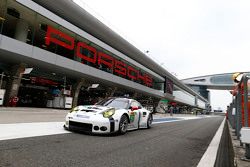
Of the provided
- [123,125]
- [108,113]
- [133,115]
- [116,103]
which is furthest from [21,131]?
[133,115]

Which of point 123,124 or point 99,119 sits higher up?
point 99,119

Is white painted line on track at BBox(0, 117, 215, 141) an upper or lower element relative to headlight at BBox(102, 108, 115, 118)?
lower

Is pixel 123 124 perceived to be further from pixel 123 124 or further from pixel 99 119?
pixel 99 119

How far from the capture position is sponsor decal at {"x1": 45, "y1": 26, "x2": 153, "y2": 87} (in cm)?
1990

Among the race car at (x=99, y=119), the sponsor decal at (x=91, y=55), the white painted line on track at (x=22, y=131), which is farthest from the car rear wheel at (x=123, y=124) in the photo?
the sponsor decal at (x=91, y=55)

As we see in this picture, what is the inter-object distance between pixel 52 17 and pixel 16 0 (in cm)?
351

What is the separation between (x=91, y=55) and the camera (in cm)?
2662

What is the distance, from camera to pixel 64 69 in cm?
2130

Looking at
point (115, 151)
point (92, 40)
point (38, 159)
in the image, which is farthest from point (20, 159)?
point (92, 40)

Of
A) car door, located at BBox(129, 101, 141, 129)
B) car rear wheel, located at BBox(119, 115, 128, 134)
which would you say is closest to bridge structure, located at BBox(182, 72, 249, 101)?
car door, located at BBox(129, 101, 141, 129)

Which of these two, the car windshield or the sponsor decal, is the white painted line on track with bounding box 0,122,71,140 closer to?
the car windshield

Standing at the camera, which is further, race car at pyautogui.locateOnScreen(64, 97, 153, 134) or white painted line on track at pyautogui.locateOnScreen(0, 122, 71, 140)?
race car at pyautogui.locateOnScreen(64, 97, 153, 134)

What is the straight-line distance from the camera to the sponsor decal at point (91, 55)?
19897 millimetres

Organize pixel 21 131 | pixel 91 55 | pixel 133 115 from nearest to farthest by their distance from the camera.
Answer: pixel 21 131 < pixel 133 115 < pixel 91 55
